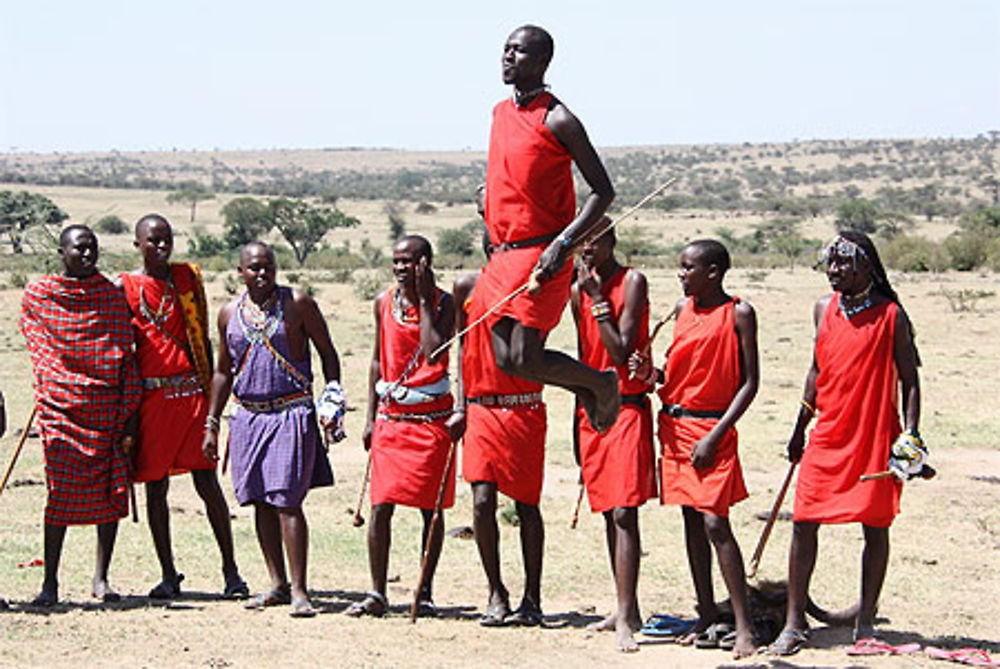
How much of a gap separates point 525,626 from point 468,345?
4.93 feet

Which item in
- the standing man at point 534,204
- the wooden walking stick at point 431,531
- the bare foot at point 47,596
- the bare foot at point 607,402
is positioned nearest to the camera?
the standing man at point 534,204

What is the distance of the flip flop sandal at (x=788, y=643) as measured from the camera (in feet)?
22.6

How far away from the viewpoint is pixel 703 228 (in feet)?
216

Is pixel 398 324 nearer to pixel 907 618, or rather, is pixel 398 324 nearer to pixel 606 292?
pixel 606 292

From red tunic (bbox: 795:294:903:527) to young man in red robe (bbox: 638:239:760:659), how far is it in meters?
0.39

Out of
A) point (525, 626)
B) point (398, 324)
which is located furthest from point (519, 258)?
point (525, 626)

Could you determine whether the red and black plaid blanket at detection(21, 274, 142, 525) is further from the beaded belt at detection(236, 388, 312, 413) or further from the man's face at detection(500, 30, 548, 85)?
the man's face at detection(500, 30, 548, 85)

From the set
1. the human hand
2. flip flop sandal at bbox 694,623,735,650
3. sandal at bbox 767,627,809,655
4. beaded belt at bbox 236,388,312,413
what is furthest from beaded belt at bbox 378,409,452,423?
sandal at bbox 767,627,809,655

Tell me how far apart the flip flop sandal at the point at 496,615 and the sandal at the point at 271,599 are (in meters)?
1.10

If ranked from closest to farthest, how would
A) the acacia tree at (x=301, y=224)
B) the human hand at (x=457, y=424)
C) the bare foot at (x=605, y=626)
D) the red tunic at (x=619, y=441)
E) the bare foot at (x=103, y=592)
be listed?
the red tunic at (x=619, y=441) < the bare foot at (x=605, y=626) < the human hand at (x=457, y=424) < the bare foot at (x=103, y=592) < the acacia tree at (x=301, y=224)

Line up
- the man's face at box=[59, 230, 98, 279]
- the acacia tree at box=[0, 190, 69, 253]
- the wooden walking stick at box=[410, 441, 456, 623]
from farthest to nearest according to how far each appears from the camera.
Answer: the acacia tree at box=[0, 190, 69, 253], the man's face at box=[59, 230, 98, 279], the wooden walking stick at box=[410, 441, 456, 623]

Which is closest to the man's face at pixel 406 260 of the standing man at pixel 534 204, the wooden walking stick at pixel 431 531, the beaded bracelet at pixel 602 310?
the wooden walking stick at pixel 431 531

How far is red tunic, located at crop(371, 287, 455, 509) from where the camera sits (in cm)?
775

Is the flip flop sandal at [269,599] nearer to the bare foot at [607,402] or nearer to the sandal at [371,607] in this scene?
the sandal at [371,607]
